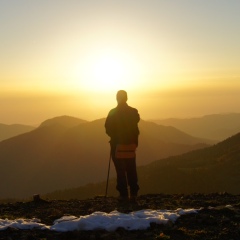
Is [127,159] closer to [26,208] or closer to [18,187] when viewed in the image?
[26,208]

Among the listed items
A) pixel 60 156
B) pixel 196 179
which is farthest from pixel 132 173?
pixel 60 156

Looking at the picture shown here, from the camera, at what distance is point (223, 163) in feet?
116

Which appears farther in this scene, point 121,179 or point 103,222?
point 121,179

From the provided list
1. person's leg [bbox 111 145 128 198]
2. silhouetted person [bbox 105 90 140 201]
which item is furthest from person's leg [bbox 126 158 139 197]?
person's leg [bbox 111 145 128 198]

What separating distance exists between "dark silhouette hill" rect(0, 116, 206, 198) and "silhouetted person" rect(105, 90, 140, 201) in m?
109

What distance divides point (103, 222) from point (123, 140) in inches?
157

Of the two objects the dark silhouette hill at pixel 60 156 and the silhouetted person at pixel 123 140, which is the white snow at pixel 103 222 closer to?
the silhouetted person at pixel 123 140

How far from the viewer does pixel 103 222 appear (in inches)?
335

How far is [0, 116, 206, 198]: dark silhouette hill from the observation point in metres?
130

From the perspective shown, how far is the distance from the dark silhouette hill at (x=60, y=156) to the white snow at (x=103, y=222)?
112016 mm

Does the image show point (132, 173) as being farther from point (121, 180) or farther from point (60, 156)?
Result: point (60, 156)

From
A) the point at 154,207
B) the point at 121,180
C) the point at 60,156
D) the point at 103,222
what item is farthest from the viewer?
the point at 60,156

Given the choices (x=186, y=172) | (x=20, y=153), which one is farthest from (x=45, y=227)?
(x=20, y=153)

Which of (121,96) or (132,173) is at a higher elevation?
(121,96)
